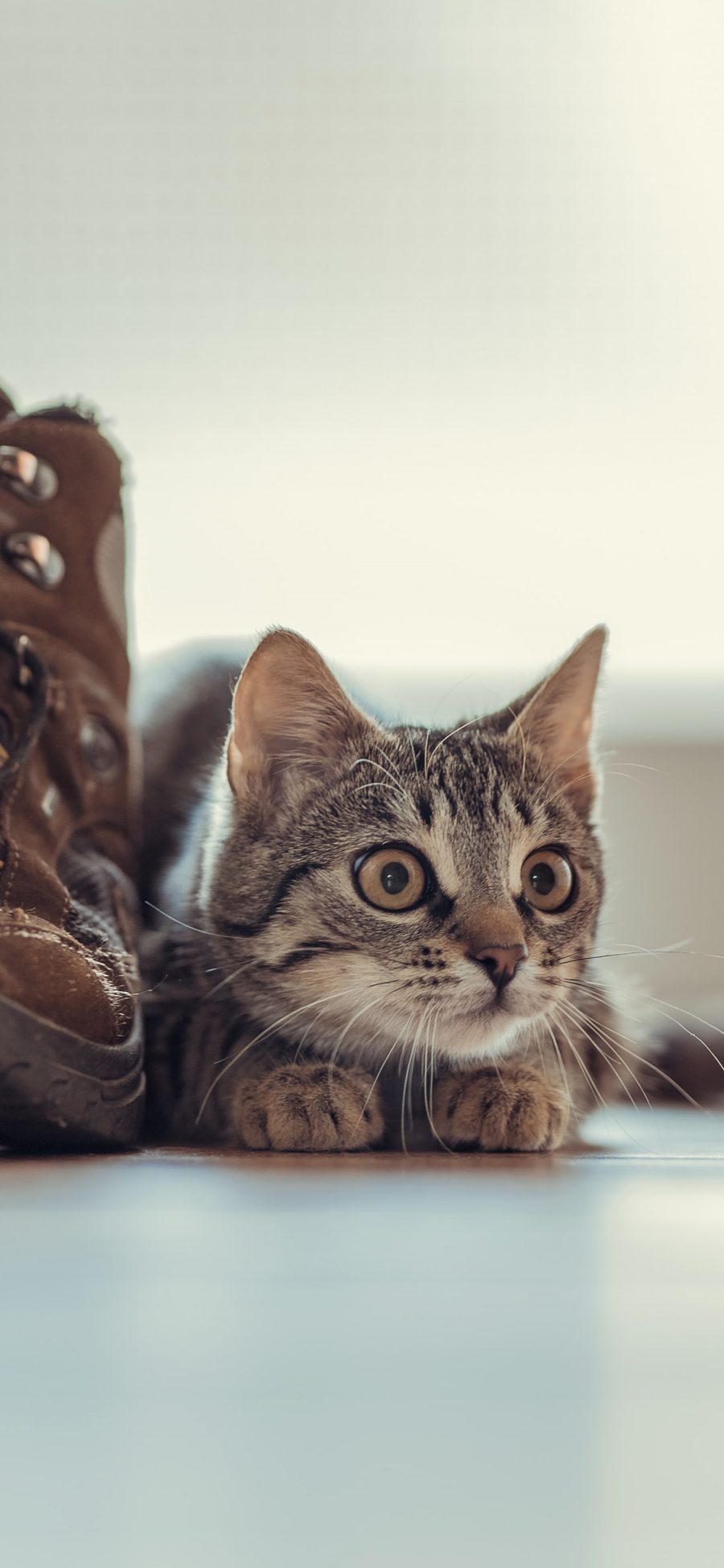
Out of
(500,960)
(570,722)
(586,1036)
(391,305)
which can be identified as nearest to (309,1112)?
(500,960)

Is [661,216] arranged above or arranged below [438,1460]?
above

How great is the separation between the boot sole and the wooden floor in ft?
0.20

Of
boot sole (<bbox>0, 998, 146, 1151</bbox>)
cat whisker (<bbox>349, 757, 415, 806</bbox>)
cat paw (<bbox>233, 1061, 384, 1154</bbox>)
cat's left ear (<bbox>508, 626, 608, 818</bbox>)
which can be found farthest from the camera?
cat's left ear (<bbox>508, 626, 608, 818</bbox>)

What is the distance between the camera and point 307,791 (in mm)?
1103

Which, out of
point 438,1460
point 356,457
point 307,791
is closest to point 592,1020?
point 307,791

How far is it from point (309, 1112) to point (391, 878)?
20cm

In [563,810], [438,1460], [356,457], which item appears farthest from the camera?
[356,457]

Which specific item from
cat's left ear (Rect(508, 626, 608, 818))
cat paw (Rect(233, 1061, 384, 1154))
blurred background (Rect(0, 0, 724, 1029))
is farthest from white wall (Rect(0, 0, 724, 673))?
cat paw (Rect(233, 1061, 384, 1154))

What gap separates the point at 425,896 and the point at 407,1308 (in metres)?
0.48

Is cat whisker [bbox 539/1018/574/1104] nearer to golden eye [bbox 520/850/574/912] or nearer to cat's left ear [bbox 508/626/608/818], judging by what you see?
golden eye [bbox 520/850/574/912]

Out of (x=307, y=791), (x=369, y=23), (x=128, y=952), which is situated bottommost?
(x=128, y=952)

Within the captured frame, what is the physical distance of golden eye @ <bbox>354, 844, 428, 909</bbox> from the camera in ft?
3.32

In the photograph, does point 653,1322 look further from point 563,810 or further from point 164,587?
point 164,587

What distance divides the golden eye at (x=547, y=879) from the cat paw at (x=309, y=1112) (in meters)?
0.22
